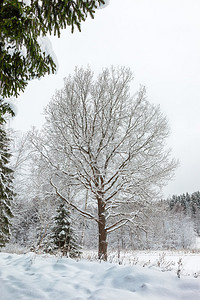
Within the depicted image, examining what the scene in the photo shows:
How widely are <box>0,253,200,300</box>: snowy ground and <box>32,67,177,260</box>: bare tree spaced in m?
3.57

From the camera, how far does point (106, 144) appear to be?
711 centimetres

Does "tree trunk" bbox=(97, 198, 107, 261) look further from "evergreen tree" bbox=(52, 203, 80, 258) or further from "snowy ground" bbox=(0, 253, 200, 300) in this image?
"evergreen tree" bbox=(52, 203, 80, 258)

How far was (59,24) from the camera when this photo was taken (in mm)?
3225

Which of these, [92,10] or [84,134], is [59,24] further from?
[84,134]

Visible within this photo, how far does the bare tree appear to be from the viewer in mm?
7035

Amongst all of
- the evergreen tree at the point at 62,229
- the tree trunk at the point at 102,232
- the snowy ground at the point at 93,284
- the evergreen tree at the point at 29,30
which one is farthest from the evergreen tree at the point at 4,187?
the snowy ground at the point at 93,284

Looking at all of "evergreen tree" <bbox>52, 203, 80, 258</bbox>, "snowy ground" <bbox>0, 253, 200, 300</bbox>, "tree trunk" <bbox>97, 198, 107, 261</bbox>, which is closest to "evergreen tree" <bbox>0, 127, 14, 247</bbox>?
"evergreen tree" <bbox>52, 203, 80, 258</bbox>

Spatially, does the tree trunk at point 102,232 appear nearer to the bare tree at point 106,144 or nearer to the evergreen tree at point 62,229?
the bare tree at point 106,144

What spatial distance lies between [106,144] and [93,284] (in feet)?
15.8

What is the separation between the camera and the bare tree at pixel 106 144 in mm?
7035

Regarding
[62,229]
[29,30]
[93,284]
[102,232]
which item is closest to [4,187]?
[62,229]

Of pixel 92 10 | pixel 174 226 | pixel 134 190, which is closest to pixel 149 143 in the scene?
pixel 134 190

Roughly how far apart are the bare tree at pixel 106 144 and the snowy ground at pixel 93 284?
11.7 ft

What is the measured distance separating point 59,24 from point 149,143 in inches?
209
